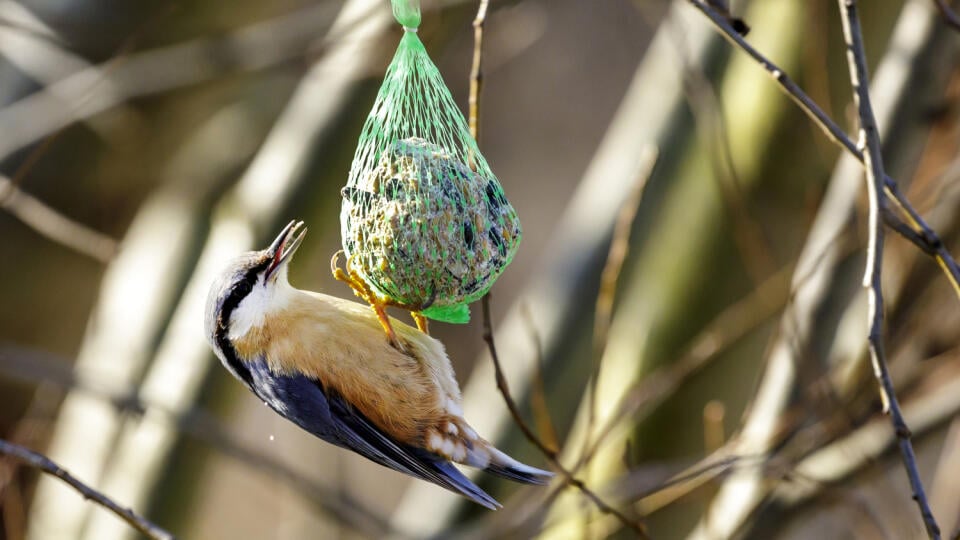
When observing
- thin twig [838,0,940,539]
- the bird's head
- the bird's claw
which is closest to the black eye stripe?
the bird's head

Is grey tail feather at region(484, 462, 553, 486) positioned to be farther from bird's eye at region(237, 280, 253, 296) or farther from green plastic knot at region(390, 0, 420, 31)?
green plastic knot at region(390, 0, 420, 31)

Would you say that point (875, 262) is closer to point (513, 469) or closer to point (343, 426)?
point (513, 469)

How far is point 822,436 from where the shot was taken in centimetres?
305

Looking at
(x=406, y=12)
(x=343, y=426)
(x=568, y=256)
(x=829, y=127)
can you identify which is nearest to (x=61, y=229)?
(x=568, y=256)

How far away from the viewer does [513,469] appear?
233cm

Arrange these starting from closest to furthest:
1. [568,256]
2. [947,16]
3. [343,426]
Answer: [947,16] → [343,426] → [568,256]

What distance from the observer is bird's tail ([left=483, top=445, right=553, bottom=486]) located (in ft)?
7.47

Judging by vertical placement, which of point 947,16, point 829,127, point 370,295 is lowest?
point 370,295

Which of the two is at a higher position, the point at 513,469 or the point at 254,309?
the point at 254,309

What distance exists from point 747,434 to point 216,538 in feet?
15.6

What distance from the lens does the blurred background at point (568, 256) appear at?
325 centimetres

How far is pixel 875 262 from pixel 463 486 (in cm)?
104

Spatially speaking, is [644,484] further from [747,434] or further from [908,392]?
[908,392]

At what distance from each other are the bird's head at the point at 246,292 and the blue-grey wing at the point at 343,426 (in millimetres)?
99
